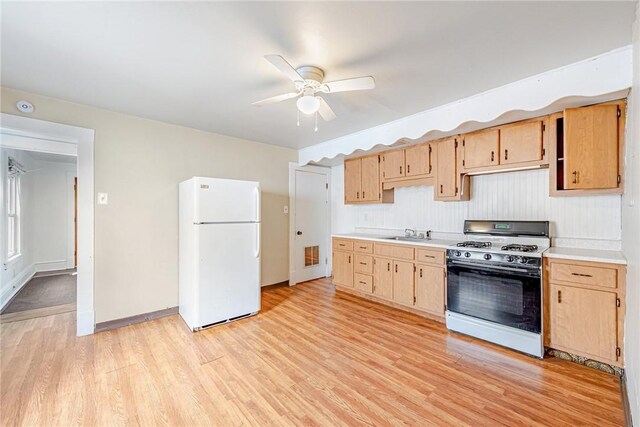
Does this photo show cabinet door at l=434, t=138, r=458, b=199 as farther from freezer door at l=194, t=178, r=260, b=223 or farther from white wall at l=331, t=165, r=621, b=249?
Answer: freezer door at l=194, t=178, r=260, b=223

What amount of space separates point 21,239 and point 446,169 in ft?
22.3

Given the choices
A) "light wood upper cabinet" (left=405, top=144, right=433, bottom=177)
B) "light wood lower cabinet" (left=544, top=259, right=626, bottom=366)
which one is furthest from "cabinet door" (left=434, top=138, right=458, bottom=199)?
"light wood lower cabinet" (left=544, top=259, right=626, bottom=366)

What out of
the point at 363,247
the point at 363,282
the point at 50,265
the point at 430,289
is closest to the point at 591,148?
the point at 430,289

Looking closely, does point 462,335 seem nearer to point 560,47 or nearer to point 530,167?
point 530,167

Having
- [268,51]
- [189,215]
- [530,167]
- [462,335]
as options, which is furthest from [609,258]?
[189,215]

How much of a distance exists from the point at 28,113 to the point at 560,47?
15.1ft

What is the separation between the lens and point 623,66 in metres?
1.87

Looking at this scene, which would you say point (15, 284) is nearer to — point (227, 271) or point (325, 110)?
point (227, 271)

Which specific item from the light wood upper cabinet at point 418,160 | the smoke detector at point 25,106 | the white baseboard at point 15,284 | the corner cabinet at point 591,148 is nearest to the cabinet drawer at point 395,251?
the light wood upper cabinet at point 418,160

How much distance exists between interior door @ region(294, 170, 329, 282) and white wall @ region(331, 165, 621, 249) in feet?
3.50

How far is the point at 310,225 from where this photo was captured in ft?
16.2

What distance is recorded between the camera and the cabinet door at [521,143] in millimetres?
2555

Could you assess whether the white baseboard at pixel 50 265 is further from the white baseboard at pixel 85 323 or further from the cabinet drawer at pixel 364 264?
the cabinet drawer at pixel 364 264

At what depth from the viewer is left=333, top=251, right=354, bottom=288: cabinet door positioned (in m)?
4.07
